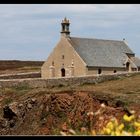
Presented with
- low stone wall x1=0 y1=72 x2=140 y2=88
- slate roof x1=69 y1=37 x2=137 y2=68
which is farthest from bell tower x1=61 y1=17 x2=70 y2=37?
low stone wall x1=0 y1=72 x2=140 y2=88

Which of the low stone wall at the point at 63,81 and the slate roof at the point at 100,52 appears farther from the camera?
the slate roof at the point at 100,52

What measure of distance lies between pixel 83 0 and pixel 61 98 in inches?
1073

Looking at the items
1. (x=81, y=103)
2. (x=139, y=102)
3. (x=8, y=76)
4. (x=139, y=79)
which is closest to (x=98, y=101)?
(x=81, y=103)

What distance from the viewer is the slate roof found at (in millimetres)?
62969

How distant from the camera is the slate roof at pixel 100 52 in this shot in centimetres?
6297

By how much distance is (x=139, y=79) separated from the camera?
46.5 m

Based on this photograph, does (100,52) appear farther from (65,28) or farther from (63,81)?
(63,81)

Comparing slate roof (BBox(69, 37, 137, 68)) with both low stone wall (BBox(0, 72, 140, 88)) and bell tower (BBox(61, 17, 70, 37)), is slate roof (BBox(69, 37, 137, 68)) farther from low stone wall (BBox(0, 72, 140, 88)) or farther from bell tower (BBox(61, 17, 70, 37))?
low stone wall (BBox(0, 72, 140, 88))

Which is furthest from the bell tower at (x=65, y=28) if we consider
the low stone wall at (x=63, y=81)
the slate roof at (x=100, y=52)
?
the low stone wall at (x=63, y=81)

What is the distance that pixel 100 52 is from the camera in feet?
214

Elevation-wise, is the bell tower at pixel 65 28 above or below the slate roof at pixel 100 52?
above

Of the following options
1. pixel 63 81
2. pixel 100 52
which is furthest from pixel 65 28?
pixel 63 81

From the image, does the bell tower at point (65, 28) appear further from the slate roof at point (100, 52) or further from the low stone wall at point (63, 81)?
the low stone wall at point (63, 81)

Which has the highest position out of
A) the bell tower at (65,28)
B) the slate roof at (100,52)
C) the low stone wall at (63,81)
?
the bell tower at (65,28)
